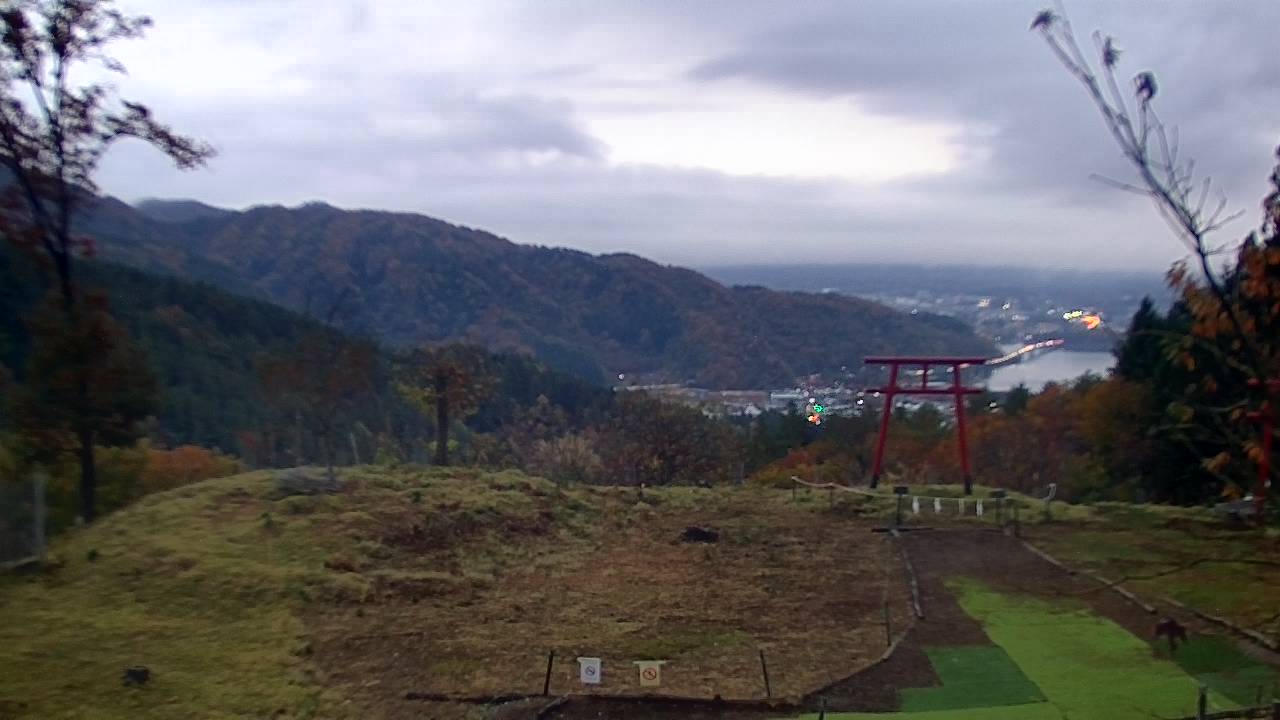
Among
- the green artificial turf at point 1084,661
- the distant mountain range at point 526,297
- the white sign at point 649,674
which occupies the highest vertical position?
the distant mountain range at point 526,297

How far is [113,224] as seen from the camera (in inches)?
3706

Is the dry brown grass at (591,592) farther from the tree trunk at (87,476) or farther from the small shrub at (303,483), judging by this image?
the tree trunk at (87,476)

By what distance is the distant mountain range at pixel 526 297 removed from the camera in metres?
64.9

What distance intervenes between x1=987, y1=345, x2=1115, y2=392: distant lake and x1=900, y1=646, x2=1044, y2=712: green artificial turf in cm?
2549

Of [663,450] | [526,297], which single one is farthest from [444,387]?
[526,297]

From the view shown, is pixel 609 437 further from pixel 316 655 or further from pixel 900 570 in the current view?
pixel 316 655

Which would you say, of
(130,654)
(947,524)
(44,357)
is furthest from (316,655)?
(947,524)

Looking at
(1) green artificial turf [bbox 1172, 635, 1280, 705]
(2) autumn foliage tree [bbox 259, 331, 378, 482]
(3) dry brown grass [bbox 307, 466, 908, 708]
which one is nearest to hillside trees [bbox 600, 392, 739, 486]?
(3) dry brown grass [bbox 307, 466, 908, 708]

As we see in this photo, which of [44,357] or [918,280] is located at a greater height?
[918,280]

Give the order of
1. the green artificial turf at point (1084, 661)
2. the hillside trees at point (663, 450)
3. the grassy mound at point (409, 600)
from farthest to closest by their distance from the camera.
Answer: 1. the hillside trees at point (663, 450)
2. the grassy mound at point (409, 600)
3. the green artificial turf at point (1084, 661)

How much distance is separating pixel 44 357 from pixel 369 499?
424 centimetres

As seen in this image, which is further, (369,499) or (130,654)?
(369,499)

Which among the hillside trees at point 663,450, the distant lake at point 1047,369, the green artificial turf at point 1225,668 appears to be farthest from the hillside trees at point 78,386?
the distant lake at point 1047,369

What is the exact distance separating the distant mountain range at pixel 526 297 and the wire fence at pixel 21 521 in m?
44.5
